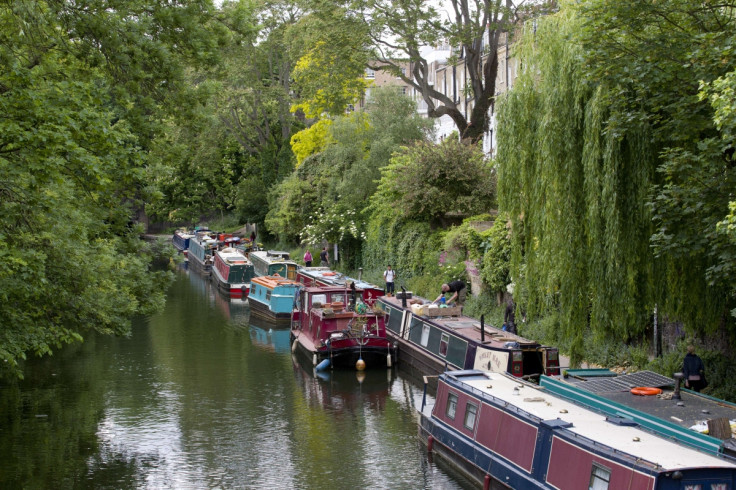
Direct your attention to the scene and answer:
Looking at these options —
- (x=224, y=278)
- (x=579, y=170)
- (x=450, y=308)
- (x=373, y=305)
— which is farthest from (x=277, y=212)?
(x=579, y=170)

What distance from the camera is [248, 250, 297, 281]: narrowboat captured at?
39531mm

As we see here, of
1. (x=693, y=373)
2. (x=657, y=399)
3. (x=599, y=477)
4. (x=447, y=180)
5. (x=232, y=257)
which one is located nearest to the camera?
(x=599, y=477)

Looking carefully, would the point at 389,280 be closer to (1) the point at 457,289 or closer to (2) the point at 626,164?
(1) the point at 457,289

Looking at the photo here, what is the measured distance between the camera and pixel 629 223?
49.3 feet

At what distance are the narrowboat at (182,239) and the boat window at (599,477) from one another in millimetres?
53810

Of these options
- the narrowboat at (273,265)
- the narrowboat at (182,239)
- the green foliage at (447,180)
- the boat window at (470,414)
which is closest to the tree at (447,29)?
the green foliage at (447,180)

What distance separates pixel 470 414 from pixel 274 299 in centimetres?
1954

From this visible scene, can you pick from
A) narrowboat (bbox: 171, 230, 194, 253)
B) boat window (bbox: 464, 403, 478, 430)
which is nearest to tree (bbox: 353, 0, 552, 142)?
boat window (bbox: 464, 403, 478, 430)

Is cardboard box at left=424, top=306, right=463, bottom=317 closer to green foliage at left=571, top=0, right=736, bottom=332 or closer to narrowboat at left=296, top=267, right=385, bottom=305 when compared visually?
narrowboat at left=296, top=267, right=385, bottom=305

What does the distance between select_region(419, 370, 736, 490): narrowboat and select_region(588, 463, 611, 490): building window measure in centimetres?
1

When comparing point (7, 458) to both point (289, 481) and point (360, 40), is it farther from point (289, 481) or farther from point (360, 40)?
point (360, 40)

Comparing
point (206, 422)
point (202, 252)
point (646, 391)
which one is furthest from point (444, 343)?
point (202, 252)

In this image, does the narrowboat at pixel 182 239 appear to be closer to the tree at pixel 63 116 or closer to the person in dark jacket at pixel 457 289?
the person in dark jacket at pixel 457 289

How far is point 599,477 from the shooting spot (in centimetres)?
1110
